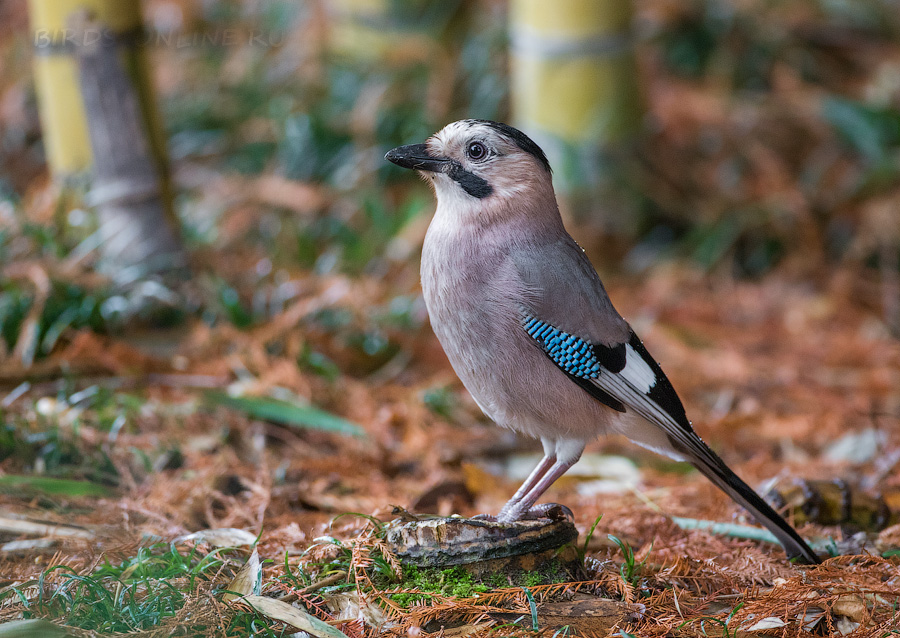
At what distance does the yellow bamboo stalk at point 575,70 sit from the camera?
546 centimetres

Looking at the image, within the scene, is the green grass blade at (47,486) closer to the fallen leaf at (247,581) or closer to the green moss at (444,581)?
the fallen leaf at (247,581)

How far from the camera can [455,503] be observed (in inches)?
135

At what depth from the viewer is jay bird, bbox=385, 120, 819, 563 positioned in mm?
2621

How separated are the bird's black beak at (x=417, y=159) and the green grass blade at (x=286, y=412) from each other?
4.39ft

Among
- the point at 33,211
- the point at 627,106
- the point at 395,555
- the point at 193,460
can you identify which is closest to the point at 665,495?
the point at 395,555

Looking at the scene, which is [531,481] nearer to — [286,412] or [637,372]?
[637,372]

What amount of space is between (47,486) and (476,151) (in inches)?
68.5

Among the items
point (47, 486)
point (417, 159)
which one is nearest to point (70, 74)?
point (47, 486)

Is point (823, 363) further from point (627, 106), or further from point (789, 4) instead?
point (789, 4)

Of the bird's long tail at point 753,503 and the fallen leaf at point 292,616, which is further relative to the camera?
the bird's long tail at point 753,503

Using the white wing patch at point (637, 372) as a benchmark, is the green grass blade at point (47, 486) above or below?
below

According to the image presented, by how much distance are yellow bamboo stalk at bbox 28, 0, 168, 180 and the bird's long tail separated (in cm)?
318

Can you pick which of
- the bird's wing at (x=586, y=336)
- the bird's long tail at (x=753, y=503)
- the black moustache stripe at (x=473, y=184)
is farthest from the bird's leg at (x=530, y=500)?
the black moustache stripe at (x=473, y=184)

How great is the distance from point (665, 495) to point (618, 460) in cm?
63
